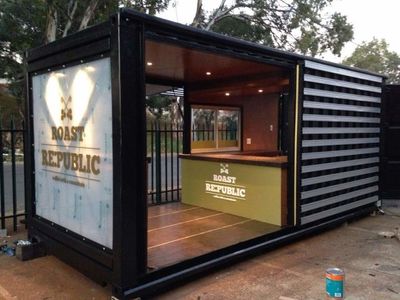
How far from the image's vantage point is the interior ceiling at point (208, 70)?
460 centimetres

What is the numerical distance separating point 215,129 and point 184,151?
91cm

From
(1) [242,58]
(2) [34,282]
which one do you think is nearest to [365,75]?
(1) [242,58]

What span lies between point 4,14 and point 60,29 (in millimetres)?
1615

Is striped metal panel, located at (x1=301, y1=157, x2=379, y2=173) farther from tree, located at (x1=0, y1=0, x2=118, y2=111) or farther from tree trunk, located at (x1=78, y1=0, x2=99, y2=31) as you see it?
tree trunk, located at (x1=78, y1=0, x2=99, y2=31)

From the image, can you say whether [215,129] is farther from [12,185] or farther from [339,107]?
[12,185]

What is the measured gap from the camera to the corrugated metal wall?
17.3 feet

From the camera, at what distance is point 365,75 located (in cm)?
648

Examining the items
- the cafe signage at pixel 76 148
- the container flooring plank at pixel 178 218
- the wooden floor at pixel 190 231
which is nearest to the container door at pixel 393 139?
the wooden floor at pixel 190 231

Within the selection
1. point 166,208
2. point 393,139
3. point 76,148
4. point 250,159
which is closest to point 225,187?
point 250,159

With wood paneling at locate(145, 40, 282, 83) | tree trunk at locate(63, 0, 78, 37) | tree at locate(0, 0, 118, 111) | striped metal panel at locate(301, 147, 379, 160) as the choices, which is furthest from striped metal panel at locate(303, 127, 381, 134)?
tree trunk at locate(63, 0, 78, 37)

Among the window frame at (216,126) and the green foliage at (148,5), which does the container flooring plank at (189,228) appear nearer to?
the window frame at (216,126)

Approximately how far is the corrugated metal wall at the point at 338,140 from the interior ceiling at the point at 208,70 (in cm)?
69

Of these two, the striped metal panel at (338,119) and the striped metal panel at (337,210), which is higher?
the striped metal panel at (338,119)

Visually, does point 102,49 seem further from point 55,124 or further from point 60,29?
point 60,29
